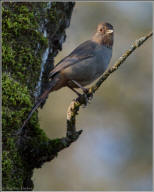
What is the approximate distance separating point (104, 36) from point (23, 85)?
87.9 inches

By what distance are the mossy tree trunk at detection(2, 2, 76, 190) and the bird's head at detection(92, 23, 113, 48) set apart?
1.41 meters

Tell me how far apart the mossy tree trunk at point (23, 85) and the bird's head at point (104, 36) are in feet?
4.61

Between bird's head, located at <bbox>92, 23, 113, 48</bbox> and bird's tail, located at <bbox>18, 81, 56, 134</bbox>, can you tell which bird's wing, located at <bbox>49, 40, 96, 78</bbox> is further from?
bird's tail, located at <bbox>18, 81, 56, 134</bbox>

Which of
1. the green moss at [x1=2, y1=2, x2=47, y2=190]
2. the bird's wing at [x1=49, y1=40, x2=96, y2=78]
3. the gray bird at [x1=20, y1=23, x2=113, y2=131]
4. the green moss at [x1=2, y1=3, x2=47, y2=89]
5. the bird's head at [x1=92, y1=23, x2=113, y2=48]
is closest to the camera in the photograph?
the green moss at [x1=2, y1=2, x2=47, y2=190]

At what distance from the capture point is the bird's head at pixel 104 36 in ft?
20.7

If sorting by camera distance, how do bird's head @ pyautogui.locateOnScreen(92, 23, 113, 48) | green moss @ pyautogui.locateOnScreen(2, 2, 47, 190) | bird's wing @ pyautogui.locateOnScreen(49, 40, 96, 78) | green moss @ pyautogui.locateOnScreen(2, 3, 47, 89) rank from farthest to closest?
bird's head @ pyautogui.locateOnScreen(92, 23, 113, 48)
bird's wing @ pyautogui.locateOnScreen(49, 40, 96, 78)
green moss @ pyautogui.locateOnScreen(2, 3, 47, 89)
green moss @ pyautogui.locateOnScreen(2, 2, 47, 190)

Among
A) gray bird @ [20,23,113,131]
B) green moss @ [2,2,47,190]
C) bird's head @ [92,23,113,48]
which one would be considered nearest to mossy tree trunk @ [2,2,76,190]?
green moss @ [2,2,47,190]

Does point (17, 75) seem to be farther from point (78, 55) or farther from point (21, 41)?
point (78, 55)

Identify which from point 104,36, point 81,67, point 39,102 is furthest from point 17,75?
point 104,36

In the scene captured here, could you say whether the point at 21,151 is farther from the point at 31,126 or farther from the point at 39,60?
the point at 39,60

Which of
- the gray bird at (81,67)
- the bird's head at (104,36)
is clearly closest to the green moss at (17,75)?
the gray bird at (81,67)

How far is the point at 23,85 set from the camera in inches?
180

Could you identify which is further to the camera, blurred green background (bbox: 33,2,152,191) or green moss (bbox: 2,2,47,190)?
blurred green background (bbox: 33,2,152,191)

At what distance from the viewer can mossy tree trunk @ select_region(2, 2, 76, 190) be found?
429 centimetres
